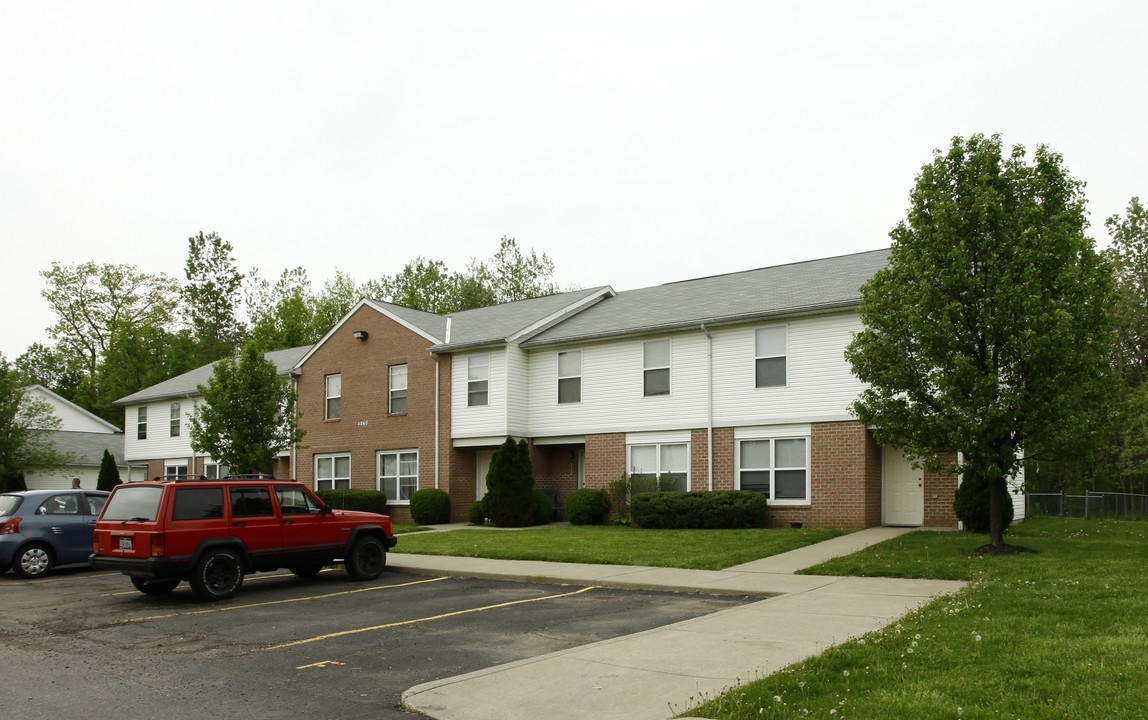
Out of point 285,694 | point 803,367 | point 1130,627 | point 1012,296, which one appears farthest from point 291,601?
point 803,367

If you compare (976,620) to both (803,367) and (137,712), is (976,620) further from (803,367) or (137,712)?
(803,367)

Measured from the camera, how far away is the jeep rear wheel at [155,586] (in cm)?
1370

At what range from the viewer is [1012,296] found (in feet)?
46.1

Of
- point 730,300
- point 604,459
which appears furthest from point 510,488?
point 730,300

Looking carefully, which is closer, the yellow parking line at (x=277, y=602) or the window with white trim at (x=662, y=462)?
the yellow parking line at (x=277, y=602)

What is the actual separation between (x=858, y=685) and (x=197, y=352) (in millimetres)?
64847

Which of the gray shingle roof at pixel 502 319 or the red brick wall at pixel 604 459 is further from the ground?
the gray shingle roof at pixel 502 319

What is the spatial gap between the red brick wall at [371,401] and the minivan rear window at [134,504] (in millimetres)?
14768

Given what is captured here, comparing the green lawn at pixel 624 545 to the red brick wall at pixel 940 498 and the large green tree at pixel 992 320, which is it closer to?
the red brick wall at pixel 940 498

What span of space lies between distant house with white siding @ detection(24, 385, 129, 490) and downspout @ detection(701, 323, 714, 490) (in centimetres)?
3090

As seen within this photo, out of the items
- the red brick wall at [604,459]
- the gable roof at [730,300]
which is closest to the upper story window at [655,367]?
the gable roof at [730,300]

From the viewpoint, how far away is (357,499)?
94.0 ft

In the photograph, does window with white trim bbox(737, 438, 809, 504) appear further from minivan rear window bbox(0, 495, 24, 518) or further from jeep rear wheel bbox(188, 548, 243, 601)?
minivan rear window bbox(0, 495, 24, 518)

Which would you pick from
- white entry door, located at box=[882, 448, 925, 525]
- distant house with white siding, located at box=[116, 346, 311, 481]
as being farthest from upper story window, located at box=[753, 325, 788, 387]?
distant house with white siding, located at box=[116, 346, 311, 481]
